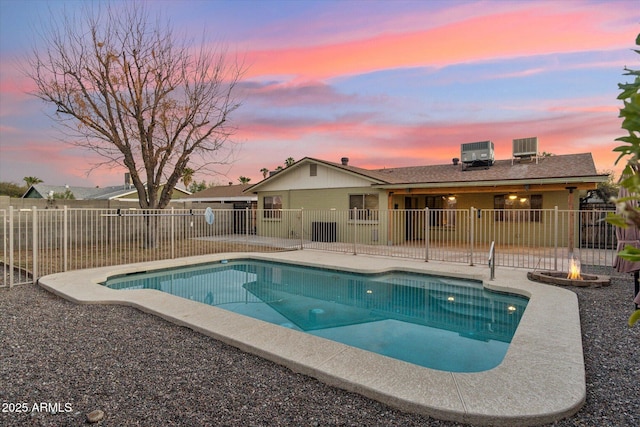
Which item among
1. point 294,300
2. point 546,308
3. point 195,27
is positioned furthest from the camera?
point 195,27

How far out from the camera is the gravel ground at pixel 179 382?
2764 mm

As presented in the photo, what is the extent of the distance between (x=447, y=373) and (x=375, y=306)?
3.56m

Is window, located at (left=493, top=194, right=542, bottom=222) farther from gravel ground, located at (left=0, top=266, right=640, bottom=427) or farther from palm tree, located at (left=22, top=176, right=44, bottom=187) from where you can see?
palm tree, located at (left=22, top=176, right=44, bottom=187)

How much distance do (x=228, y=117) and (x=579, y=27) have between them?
40.9 feet

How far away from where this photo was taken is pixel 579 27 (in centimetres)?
891

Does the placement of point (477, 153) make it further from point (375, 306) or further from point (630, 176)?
point (630, 176)

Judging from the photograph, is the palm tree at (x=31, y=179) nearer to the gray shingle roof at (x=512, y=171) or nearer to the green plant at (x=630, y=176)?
the gray shingle roof at (x=512, y=171)

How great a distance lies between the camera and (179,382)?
3322 mm

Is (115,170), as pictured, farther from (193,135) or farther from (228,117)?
(228,117)

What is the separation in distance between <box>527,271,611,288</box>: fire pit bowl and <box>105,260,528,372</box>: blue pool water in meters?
1.22

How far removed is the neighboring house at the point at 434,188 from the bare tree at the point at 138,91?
4.81 m

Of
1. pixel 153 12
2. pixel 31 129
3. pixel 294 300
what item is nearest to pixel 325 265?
pixel 294 300

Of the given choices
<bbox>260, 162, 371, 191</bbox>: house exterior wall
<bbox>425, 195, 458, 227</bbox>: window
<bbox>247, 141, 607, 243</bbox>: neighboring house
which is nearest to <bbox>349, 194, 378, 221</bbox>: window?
<bbox>247, 141, 607, 243</bbox>: neighboring house

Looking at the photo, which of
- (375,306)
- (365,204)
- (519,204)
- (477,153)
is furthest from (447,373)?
(477,153)
